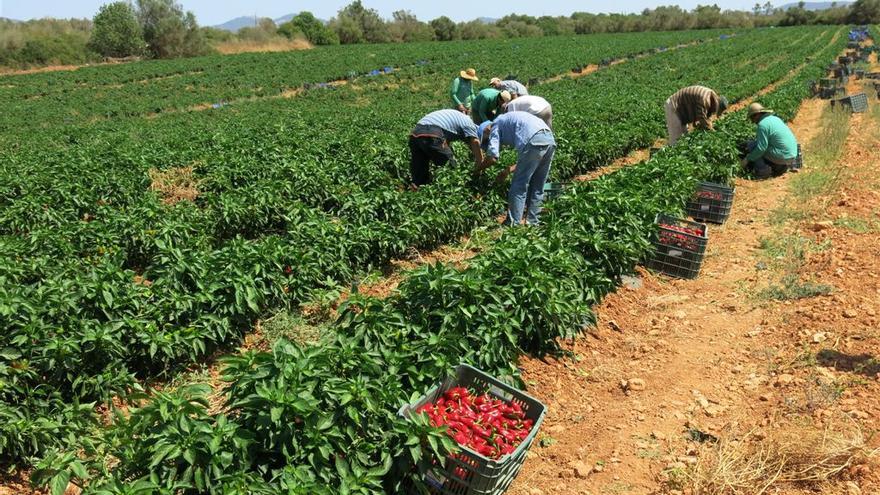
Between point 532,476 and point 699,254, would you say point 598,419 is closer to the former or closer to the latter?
point 532,476

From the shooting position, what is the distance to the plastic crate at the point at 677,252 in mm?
6567

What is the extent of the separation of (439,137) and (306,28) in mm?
64524

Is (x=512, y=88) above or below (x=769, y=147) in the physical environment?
above

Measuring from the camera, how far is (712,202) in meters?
8.41

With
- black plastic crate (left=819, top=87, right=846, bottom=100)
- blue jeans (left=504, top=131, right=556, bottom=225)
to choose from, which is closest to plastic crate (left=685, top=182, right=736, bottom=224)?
blue jeans (left=504, top=131, right=556, bottom=225)

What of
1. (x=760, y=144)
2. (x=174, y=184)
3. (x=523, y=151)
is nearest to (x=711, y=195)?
(x=760, y=144)

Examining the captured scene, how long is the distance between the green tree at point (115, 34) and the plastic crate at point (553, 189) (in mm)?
52575

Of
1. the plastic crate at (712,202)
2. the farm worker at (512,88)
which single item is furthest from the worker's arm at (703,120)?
the farm worker at (512,88)

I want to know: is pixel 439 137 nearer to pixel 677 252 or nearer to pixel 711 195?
pixel 677 252

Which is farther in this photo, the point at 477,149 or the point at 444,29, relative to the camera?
the point at 444,29

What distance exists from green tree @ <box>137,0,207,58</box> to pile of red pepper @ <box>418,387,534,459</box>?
57836 mm

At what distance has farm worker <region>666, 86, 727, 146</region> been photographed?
35.1ft

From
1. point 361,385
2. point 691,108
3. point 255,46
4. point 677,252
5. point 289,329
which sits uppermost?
point 255,46

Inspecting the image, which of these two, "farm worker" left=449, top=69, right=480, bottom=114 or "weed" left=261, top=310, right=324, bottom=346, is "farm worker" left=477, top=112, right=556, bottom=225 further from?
"farm worker" left=449, top=69, right=480, bottom=114
